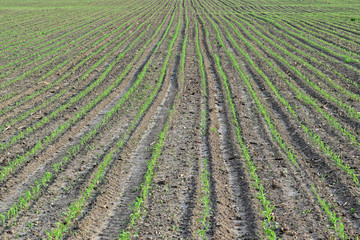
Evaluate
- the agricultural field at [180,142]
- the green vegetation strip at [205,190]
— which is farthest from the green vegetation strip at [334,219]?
the green vegetation strip at [205,190]

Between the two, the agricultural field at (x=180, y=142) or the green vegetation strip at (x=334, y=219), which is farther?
the agricultural field at (x=180, y=142)

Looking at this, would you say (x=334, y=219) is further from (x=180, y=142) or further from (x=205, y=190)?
(x=180, y=142)

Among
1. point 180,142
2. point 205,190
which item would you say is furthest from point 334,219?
point 180,142

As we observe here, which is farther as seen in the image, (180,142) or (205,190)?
(180,142)

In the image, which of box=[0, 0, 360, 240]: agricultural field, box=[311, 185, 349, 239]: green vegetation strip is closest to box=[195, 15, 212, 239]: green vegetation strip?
box=[0, 0, 360, 240]: agricultural field

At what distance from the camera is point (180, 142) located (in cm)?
999

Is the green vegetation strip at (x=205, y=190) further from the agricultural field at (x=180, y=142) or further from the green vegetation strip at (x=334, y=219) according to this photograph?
the green vegetation strip at (x=334, y=219)

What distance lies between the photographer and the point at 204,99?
13.4 meters

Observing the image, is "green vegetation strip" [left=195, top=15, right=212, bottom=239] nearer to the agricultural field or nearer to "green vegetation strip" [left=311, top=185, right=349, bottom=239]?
the agricultural field

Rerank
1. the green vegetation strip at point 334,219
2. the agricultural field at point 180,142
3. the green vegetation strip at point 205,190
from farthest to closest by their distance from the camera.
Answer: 1. the agricultural field at point 180,142
2. the green vegetation strip at point 205,190
3. the green vegetation strip at point 334,219

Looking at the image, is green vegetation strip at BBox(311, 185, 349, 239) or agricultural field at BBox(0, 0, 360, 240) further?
agricultural field at BBox(0, 0, 360, 240)

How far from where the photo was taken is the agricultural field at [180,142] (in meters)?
6.75

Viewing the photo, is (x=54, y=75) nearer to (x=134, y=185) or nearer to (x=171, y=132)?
(x=171, y=132)

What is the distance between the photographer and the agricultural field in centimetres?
675
